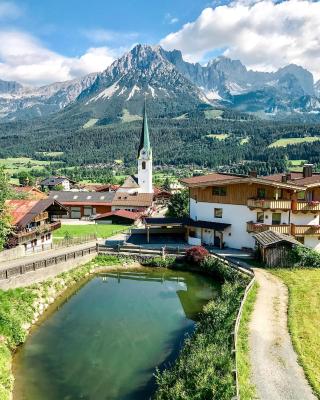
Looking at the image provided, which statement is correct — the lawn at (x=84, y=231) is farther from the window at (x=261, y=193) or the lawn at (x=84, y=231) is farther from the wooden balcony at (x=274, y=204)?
the wooden balcony at (x=274, y=204)

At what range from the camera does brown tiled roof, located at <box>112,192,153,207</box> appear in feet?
266

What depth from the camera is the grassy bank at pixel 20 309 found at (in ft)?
64.0

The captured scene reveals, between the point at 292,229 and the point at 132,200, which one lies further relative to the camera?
the point at 132,200

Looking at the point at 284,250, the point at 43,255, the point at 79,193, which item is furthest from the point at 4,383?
the point at 79,193

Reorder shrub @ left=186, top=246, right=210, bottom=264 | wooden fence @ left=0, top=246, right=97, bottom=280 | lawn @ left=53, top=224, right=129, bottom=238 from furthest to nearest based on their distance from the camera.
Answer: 1. lawn @ left=53, top=224, right=129, bottom=238
2. shrub @ left=186, top=246, right=210, bottom=264
3. wooden fence @ left=0, top=246, right=97, bottom=280

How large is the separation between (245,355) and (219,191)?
86.4 ft

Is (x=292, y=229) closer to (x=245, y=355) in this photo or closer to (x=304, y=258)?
(x=304, y=258)

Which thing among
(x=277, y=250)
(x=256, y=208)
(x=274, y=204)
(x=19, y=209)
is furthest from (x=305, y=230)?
(x=19, y=209)

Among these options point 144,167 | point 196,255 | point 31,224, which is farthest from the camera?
point 144,167

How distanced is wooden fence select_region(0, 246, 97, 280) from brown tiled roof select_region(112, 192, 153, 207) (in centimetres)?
4030

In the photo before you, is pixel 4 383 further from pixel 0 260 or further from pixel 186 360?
pixel 0 260

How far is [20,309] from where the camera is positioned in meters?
25.8

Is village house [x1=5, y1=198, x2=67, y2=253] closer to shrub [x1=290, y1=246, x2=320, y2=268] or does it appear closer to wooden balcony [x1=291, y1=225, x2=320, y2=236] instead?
shrub [x1=290, y1=246, x2=320, y2=268]

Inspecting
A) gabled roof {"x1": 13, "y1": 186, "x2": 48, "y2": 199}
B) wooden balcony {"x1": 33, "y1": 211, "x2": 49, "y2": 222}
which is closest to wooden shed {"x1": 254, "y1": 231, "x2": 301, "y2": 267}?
wooden balcony {"x1": 33, "y1": 211, "x2": 49, "y2": 222}
